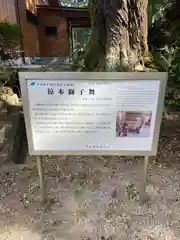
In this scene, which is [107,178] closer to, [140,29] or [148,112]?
[148,112]

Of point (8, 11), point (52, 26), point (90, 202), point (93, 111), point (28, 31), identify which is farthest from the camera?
point (52, 26)

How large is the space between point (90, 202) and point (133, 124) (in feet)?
2.83

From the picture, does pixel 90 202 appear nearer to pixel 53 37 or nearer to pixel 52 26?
pixel 53 37

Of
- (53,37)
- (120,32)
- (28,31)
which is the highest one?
(28,31)

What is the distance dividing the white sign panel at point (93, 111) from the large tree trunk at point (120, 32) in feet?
4.12

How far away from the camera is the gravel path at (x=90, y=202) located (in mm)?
1820

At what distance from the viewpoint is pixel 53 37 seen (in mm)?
13203

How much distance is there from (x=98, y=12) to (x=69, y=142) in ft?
6.30

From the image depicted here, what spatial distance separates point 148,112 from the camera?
1702mm

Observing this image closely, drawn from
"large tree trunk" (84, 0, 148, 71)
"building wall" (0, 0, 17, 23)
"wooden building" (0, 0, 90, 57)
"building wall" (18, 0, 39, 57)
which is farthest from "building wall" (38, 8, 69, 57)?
"large tree trunk" (84, 0, 148, 71)

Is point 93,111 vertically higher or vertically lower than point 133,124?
higher

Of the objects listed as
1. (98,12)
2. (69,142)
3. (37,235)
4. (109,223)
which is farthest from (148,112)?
(98,12)

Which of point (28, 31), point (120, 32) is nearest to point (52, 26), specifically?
point (28, 31)

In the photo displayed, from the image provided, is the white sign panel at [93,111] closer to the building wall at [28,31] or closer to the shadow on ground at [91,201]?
the shadow on ground at [91,201]
